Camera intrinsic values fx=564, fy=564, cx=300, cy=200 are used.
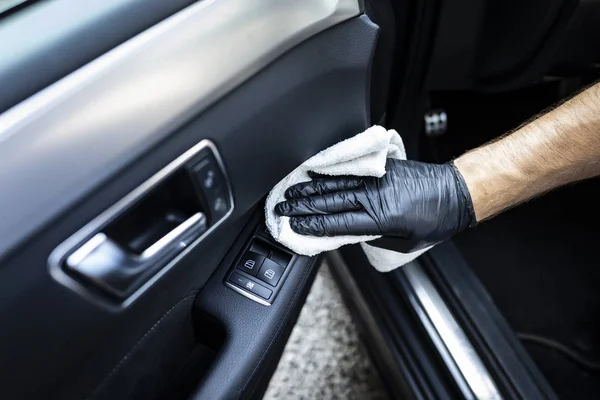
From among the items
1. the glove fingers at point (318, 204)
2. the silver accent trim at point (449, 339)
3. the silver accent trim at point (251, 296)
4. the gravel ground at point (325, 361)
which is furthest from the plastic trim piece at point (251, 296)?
the gravel ground at point (325, 361)

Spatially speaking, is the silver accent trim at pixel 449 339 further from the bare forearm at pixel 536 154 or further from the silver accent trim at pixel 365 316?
the bare forearm at pixel 536 154

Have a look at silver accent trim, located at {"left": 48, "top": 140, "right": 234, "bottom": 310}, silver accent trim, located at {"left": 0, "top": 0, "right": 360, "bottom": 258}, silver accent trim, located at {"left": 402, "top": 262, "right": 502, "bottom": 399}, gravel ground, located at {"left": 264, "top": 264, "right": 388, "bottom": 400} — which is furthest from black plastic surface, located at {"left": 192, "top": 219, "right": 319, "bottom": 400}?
gravel ground, located at {"left": 264, "top": 264, "right": 388, "bottom": 400}

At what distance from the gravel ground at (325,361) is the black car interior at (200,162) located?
168 millimetres

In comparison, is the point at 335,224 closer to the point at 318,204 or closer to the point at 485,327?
the point at 318,204

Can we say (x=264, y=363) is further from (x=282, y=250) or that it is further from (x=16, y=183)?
(x=16, y=183)

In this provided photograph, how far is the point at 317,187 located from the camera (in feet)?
2.23

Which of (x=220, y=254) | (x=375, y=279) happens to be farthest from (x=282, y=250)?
(x=375, y=279)

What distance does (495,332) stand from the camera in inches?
38.9

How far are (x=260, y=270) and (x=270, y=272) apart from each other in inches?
0.5

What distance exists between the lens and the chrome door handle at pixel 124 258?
0.48 meters

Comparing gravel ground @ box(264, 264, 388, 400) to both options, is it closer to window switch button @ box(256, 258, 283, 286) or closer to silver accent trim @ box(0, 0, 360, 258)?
window switch button @ box(256, 258, 283, 286)

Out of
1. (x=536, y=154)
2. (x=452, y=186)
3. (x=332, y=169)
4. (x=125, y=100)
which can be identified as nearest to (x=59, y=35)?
(x=125, y=100)

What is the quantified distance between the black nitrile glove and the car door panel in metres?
0.05

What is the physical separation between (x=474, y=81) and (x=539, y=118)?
18cm
